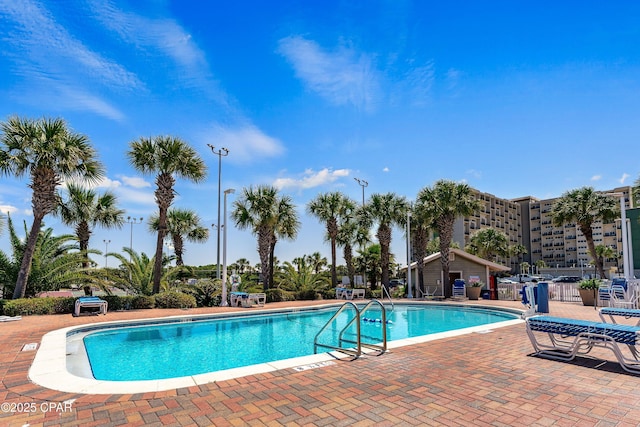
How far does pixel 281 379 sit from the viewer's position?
201 inches

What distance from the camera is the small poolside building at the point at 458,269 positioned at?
76.0ft

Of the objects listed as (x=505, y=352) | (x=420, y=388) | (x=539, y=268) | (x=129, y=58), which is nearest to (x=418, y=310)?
(x=505, y=352)

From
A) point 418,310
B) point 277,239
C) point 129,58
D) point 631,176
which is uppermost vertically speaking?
point 129,58

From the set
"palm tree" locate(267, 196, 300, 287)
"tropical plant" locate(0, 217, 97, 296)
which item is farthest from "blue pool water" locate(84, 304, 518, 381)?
"palm tree" locate(267, 196, 300, 287)

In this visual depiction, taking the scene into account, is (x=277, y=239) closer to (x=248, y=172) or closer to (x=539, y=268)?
(x=248, y=172)

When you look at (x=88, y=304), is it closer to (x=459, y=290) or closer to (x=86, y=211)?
(x=86, y=211)

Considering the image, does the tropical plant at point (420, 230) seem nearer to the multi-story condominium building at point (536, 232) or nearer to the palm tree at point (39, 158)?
the palm tree at point (39, 158)

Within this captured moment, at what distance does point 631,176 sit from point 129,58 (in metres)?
26.9

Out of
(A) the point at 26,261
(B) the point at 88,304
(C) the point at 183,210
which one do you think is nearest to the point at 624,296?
(B) the point at 88,304

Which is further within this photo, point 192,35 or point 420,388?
point 192,35

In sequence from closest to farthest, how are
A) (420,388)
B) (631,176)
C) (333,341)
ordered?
(420,388), (333,341), (631,176)

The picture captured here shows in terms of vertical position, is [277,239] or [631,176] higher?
[631,176]

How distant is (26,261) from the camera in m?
13.3

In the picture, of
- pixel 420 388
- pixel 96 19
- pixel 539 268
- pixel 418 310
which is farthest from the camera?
pixel 539 268
